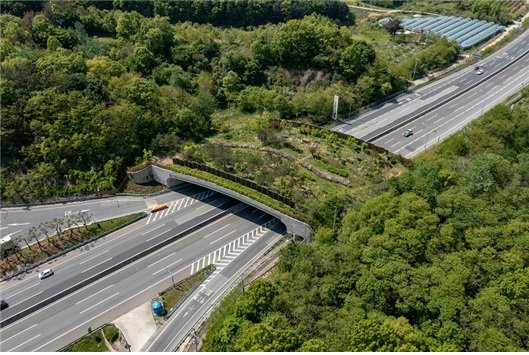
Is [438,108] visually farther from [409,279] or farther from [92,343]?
[92,343]

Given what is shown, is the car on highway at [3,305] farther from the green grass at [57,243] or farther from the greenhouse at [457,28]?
the greenhouse at [457,28]

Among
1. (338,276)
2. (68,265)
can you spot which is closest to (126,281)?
(68,265)

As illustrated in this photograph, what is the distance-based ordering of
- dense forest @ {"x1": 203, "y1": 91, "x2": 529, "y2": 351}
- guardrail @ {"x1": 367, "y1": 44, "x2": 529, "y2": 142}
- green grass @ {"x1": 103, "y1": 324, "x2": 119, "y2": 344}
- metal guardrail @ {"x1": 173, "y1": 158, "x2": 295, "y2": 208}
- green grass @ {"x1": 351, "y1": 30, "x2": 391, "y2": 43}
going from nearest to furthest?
dense forest @ {"x1": 203, "y1": 91, "x2": 529, "y2": 351} → green grass @ {"x1": 103, "y1": 324, "x2": 119, "y2": 344} → metal guardrail @ {"x1": 173, "y1": 158, "x2": 295, "y2": 208} → guardrail @ {"x1": 367, "y1": 44, "x2": 529, "y2": 142} → green grass @ {"x1": 351, "y1": 30, "x2": 391, "y2": 43}

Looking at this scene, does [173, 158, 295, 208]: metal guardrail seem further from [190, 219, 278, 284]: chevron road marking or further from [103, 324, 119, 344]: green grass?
[103, 324, 119, 344]: green grass

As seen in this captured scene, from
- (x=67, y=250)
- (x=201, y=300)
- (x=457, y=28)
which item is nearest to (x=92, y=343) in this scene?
(x=201, y=300)

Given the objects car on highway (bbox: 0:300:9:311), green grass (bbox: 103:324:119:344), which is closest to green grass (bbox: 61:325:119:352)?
green grass (bbox: 103:324:119:344)

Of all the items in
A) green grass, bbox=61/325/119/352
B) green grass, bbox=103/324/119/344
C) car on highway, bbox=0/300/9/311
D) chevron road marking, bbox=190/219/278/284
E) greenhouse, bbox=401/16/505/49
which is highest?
greenhouse, bbox=401/16/505/49

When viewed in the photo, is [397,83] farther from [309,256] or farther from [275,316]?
[275,316]

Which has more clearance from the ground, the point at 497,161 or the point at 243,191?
the point at 497,161
